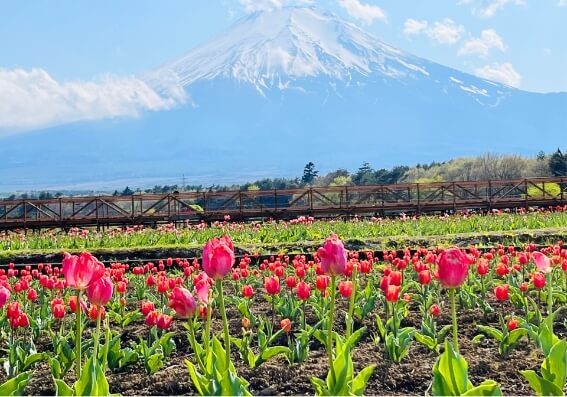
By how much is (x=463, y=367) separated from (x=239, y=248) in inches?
391

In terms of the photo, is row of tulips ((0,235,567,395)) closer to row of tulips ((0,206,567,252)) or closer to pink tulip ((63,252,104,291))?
pink tulip ((63,252,104,291))

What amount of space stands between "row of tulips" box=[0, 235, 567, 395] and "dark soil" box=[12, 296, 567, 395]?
8cm

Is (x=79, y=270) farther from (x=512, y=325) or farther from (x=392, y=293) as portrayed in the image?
(x=512, y=325)

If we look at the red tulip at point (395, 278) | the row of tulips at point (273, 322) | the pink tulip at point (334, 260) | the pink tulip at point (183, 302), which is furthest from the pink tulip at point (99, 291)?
the red tulip at point (395, 278)

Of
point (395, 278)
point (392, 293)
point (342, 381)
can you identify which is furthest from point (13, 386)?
point (395, 278)

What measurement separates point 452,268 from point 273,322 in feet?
10.2

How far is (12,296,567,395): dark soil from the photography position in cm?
415

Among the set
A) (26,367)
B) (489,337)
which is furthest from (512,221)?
(26,367)

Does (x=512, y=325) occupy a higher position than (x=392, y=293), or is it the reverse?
(x=392, y=293)

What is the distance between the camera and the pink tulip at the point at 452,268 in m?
2.84

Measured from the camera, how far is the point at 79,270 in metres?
2.82

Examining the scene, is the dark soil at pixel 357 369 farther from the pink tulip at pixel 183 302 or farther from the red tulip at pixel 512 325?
the pink tulip at pixel 183 302

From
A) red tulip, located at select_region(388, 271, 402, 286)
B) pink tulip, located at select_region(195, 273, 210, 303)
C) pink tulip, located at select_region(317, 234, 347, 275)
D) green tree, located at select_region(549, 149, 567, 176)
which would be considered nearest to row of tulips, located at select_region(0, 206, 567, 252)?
red tulip, located at select_region(388, 271, 402, 286)

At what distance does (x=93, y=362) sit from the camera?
2467mm
